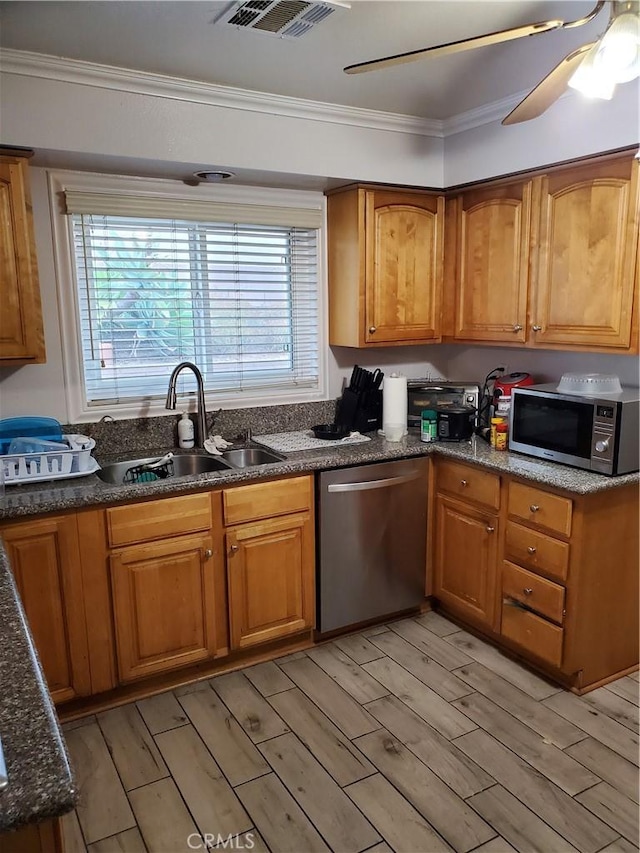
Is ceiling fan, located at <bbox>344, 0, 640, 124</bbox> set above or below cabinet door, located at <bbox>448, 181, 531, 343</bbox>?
above

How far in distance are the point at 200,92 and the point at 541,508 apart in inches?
85.6

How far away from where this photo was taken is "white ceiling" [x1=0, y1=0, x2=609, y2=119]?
1964 millimetres

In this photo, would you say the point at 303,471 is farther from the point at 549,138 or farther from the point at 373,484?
the point at 549,138

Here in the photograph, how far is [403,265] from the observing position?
325 centimetres

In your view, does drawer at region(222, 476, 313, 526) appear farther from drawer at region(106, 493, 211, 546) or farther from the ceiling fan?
the ceiling fan

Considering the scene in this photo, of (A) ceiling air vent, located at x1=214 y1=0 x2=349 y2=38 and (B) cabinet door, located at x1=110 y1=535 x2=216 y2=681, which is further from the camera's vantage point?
(B) cabinet door, located at x1=110 y1=535 x2=216 y2=681

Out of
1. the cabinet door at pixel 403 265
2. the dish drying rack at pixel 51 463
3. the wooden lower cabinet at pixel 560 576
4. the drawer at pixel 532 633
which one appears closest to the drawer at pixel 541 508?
the wooden lower cabinet at pixel 560 576

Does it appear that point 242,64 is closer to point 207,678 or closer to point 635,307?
point 635,307

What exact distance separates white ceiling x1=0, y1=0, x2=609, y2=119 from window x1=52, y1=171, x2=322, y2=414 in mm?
659

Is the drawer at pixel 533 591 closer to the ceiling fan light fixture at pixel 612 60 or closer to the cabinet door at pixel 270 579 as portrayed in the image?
the cabinet door at pixel 270 579

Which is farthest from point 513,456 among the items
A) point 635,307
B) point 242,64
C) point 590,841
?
point 242,64

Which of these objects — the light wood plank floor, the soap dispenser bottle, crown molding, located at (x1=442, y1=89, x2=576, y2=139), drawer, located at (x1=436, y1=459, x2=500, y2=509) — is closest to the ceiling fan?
crown molding, located at (x1=442, y1=89, x2=576, y2=139)

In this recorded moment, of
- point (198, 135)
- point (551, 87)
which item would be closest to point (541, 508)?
point (551, 87)

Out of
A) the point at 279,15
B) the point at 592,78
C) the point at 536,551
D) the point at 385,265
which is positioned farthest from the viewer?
the point at 385,265
